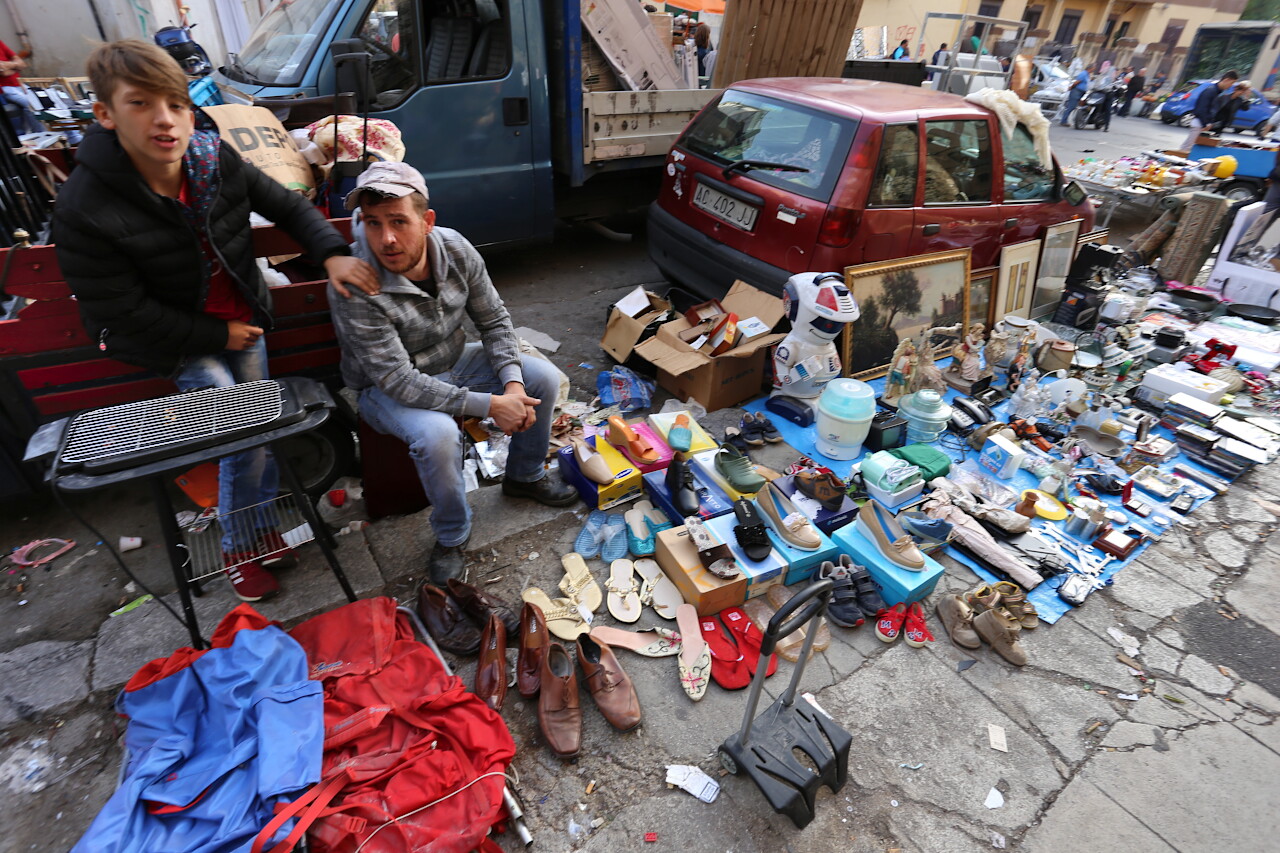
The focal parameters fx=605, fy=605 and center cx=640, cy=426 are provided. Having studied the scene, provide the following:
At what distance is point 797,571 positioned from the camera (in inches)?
110

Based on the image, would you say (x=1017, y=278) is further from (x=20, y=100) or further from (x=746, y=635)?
(x=20, y=100)

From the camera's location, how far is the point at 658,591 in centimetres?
271

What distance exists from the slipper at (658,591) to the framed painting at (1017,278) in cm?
380

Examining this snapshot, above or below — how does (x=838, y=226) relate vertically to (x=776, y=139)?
below

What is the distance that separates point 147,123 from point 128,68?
0.48 feet

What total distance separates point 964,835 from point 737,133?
4.16m

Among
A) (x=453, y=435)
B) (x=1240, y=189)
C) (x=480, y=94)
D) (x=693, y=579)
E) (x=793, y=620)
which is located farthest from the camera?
(x=1240, y=189)

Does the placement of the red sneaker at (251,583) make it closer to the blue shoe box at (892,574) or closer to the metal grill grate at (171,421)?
the metal grill grate at (171,421)

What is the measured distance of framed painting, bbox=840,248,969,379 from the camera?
160 inches

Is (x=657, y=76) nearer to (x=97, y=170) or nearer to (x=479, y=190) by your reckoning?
(x=479, y=190)

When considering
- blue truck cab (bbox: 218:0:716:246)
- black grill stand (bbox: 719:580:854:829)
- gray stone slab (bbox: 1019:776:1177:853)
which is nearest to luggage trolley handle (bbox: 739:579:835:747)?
black grill stand (bbox: 719:580:854:829)

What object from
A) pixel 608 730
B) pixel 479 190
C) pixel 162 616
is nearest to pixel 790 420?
pixel 608 730

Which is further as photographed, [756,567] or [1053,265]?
[1053,265]

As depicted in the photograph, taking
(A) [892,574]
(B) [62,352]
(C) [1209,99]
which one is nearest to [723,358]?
(A) [892,574]
